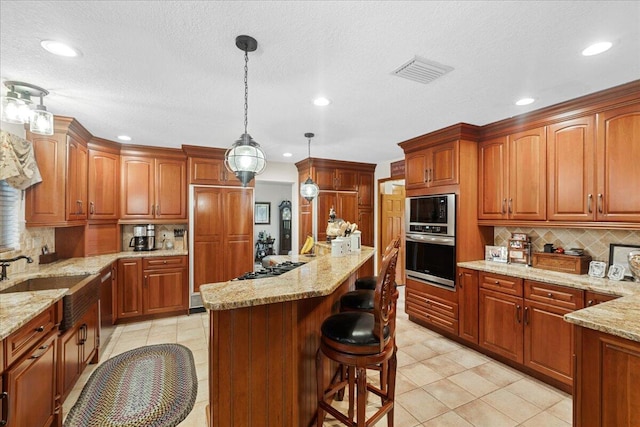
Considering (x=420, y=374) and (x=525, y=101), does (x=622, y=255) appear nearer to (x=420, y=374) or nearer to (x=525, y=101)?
(x=525, y=101)

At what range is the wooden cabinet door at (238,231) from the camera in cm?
466

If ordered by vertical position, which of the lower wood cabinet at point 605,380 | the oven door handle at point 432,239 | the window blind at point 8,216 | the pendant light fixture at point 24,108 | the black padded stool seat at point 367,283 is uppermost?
the pendant light fixture at point 24,108

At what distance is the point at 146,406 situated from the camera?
7.62ft

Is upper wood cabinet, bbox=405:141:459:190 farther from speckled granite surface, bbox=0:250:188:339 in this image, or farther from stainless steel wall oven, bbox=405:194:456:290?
speckled granite surface, bbox=0:250:188:339

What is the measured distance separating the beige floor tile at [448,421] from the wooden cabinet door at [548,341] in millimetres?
1053

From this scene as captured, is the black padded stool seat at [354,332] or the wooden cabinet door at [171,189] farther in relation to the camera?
the wooden cabinet door at [171,189]

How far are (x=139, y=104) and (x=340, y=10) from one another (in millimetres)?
2215

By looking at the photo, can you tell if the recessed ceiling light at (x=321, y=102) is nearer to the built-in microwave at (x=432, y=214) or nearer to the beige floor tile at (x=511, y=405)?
the built-in microwave at (x=432, y=214)

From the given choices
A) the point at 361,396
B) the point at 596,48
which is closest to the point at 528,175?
the point at 596,48

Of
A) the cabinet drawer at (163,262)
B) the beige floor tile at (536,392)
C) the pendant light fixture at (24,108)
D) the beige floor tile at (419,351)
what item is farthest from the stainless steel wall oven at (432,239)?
the pendant light fixture at (24,108)

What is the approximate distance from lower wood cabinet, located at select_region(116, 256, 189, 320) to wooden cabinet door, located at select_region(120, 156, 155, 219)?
0.71 meters

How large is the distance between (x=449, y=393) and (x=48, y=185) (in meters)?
4.29

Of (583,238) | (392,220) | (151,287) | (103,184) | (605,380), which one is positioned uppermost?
(103,184)

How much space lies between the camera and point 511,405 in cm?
237
